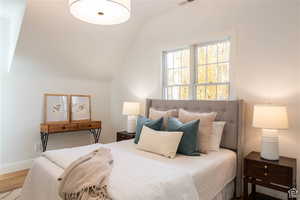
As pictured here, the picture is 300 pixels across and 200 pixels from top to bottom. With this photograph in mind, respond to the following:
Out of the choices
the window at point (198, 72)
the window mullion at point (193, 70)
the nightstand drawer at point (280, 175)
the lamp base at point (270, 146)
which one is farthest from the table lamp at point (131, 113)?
the nightstand drawer at point (280, 175)

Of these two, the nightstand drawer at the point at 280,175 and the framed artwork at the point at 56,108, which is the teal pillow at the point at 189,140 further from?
the framed artwork at the point at 56,108

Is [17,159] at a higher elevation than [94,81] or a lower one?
lower

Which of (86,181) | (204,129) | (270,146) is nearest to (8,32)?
(86,181)

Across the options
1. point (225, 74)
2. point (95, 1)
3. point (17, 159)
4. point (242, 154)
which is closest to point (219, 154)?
point (242, 154)

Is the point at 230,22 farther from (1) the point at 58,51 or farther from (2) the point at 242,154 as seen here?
(1) the point at 58,51

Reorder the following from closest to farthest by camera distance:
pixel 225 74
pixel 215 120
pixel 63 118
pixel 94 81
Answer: pixel 215 120
pixel 225 74
pixel 63 118
pixel 94 81

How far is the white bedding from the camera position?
1.32 m

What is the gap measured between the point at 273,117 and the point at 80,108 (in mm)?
3670

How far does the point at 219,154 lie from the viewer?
2.21 meters

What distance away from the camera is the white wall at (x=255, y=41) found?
2.23 metres

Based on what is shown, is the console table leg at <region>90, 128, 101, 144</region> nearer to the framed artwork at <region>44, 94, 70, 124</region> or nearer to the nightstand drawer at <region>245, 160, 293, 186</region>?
the framed artwork at <region>44, 94, 70, 124</region>

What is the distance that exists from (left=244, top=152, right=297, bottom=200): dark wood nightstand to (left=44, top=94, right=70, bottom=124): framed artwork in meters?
3.48

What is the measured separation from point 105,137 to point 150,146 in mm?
2766

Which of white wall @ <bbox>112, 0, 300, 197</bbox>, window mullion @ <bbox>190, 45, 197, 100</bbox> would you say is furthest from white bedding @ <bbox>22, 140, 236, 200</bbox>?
window mullion @ <bbox>190, 45, 197, 100</bbox>
